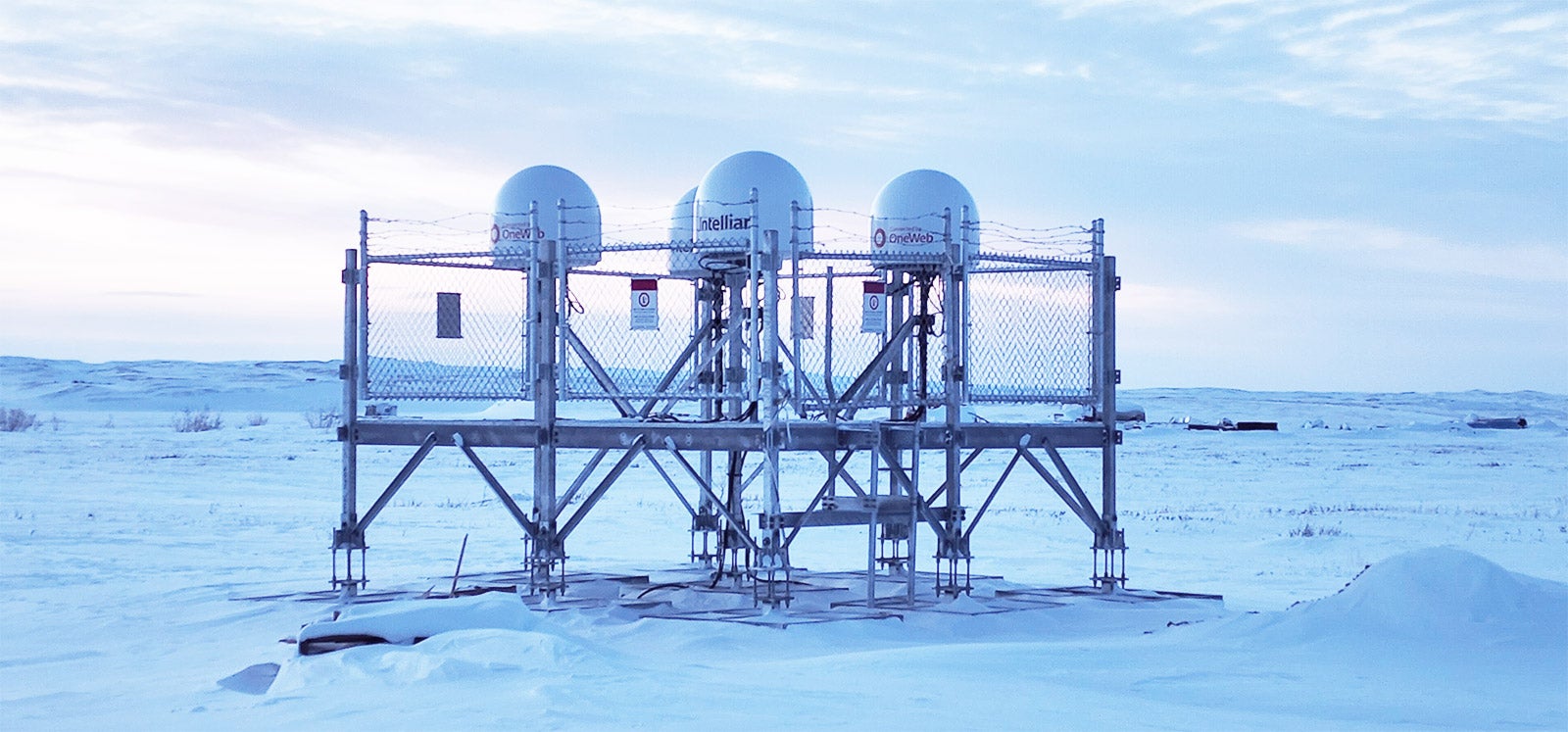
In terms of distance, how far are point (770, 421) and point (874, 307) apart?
2724 mm

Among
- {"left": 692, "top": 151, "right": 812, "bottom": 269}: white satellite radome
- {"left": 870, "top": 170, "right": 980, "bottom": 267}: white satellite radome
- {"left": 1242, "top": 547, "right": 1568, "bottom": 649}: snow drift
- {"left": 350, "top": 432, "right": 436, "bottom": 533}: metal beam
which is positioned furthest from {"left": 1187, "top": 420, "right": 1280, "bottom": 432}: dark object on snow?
{"left": 1242, "top": 547, "right": 1568, "bottom": 649}: snow drift

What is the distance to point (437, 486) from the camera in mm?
46375

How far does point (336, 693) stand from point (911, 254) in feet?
34.1

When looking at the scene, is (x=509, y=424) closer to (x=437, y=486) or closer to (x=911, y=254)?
(x=911, y=254)

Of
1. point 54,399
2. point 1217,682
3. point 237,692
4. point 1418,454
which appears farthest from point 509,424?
point 54,399

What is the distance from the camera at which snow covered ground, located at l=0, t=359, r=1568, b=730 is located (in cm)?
1230

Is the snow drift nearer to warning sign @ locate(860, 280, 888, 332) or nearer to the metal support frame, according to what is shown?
the metal support frame

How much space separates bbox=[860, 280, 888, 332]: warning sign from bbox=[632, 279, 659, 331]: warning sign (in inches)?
100

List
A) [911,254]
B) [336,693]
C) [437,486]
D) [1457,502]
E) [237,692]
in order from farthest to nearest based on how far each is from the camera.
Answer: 1. [437,486]
2. [1457,502]
3. [911,254]
4. [237,692]
5. [336,693]

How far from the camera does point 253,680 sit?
14266mm

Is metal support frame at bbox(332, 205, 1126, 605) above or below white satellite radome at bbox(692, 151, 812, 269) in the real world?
below

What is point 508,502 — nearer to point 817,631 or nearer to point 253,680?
point 817,631

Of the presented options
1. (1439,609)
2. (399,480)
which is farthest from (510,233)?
(1439,609)

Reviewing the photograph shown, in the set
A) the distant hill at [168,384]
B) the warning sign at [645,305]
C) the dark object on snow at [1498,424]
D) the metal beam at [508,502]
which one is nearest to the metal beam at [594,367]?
the warning sign at [645,305]
